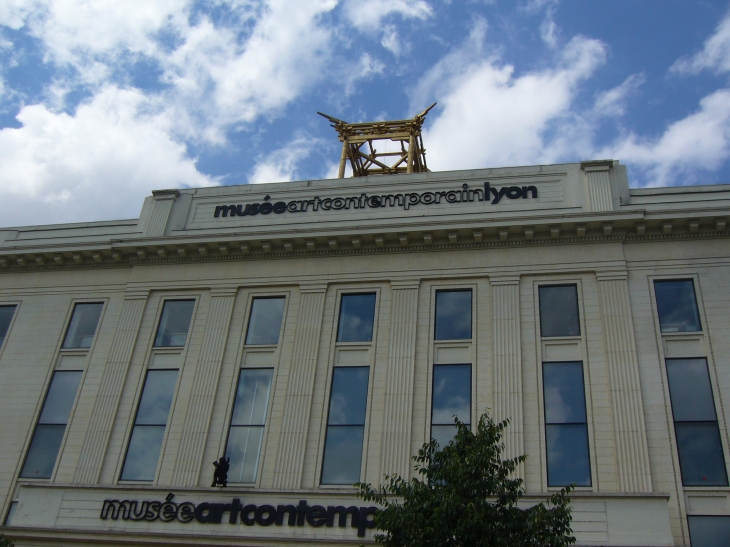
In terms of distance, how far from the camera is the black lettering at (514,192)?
84.4ft

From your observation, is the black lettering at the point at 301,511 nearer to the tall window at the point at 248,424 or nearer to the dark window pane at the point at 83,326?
the tall window at the point at 248,424

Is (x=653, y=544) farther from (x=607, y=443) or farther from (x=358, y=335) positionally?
(x=358, y=335)

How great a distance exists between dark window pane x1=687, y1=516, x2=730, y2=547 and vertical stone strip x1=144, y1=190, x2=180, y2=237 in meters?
20.2

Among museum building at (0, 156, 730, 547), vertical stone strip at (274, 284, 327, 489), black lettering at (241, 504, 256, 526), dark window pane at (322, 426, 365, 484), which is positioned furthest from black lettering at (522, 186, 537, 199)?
black lettering at (241, 504, 256, 526)

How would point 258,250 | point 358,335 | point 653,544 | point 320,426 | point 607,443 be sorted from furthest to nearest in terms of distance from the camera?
point 258,250, point 358,335, point 320,426, point 607,443, point 653,544

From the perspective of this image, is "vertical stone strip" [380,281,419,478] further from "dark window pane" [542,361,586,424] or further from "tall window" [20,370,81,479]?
"tall window" [20,370,81,479]

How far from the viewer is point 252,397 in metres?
23.7

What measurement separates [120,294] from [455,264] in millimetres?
12391

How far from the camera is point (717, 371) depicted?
69.5 ft

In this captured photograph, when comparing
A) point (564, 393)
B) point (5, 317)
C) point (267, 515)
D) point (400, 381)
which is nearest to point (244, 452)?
point (267, 515)

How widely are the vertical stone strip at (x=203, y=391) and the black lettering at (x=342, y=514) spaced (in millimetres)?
4658

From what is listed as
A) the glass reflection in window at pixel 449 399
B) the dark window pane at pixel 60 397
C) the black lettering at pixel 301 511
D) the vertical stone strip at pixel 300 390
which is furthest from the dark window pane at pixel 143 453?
the glass reflection in window at pixel 449 399

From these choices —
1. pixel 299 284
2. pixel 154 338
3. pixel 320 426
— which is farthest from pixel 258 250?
pixel 320 426

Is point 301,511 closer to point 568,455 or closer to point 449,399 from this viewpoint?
point 449,399
